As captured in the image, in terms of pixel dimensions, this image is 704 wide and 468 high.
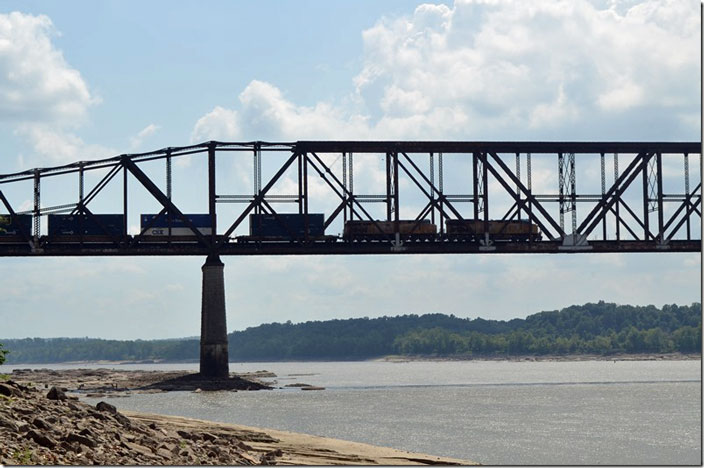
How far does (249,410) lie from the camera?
235 feet

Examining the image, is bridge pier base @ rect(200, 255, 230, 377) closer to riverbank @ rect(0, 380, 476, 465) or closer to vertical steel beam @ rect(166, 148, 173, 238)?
vertical steel beam @ rect(166, 148, 173, 238)

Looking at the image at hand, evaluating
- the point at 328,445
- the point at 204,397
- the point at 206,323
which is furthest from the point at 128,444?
the point at 206,323

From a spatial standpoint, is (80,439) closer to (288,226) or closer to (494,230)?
(288,226)

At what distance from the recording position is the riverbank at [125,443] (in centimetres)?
3061

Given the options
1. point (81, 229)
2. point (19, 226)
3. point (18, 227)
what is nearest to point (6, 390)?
point (81, 229)

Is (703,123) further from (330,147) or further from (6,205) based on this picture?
(6,205)

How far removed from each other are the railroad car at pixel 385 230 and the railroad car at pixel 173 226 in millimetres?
12841

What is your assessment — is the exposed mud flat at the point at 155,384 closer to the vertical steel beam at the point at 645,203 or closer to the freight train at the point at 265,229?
the freight train at the point at 265,229

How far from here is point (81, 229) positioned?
10131 cm

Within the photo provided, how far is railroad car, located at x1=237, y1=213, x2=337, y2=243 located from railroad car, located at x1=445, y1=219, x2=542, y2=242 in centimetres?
1120

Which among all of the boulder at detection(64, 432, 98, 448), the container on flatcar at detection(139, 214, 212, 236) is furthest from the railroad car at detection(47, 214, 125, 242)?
the boulder at detection(64, 432, 98, 448)

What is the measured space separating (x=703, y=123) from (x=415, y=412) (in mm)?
49428

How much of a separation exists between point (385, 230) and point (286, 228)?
923 centimetres

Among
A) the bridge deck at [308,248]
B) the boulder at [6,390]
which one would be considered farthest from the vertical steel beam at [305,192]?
the boulder at [6,390]
